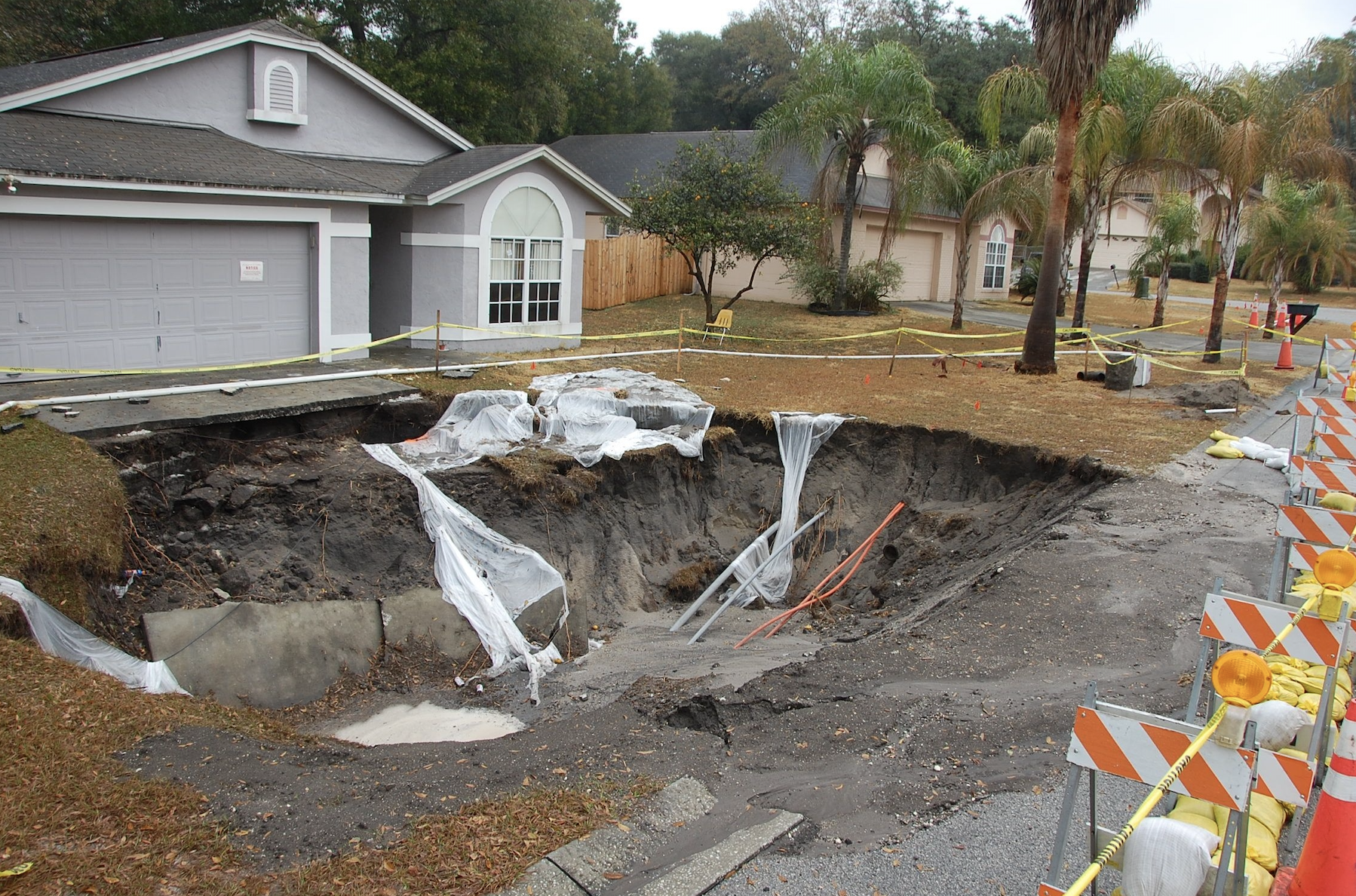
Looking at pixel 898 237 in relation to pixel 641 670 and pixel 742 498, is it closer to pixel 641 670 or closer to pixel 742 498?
pixel 742 498

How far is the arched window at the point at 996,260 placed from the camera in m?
35.9

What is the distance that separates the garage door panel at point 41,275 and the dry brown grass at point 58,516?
3670mm

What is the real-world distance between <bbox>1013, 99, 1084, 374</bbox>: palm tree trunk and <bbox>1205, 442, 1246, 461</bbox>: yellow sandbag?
5.96m

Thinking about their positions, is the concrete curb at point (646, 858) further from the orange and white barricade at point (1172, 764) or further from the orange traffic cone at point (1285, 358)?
the orange traffic cone at point (1285, 358)

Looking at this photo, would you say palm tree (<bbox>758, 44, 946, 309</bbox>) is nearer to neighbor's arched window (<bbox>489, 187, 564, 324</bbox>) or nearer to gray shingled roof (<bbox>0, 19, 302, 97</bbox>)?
neighbor's arched window (<bbox>489, 187, 564, 324</bbox>)

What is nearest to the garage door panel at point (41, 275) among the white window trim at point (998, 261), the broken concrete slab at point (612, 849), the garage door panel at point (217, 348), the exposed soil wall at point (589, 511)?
the garage door panel at point (217, 348)

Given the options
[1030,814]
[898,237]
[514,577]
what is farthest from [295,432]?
[898,237]

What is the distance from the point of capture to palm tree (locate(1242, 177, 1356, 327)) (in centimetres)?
2858

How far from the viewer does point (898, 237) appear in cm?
3153

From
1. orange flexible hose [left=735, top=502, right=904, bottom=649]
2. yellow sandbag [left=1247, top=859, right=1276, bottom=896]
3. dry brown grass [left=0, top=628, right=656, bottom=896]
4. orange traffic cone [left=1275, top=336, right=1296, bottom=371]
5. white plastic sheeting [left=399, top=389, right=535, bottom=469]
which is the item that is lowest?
orange flexible hose [left=735, top=502, right=904, bottom=649]

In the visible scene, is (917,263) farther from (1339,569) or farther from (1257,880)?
(1257,880)

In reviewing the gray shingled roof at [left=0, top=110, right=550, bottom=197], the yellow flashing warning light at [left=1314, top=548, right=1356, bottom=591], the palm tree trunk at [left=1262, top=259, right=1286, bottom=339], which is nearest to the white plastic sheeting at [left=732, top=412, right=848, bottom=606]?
the gray shingled roof at [left=0, top=110, right=550, bottom=197]

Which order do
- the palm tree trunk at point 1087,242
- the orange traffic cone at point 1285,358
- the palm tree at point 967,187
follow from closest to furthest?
the orange traffic cone at point 1285,358 → the palm tree at point 967,187 → the palm tree trunk at point 1087,242

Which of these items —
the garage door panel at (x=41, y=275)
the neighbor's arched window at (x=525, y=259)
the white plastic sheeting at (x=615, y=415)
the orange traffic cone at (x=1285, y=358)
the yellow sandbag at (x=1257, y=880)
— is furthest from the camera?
the orange traffic cone at (x=1285, y=358)
